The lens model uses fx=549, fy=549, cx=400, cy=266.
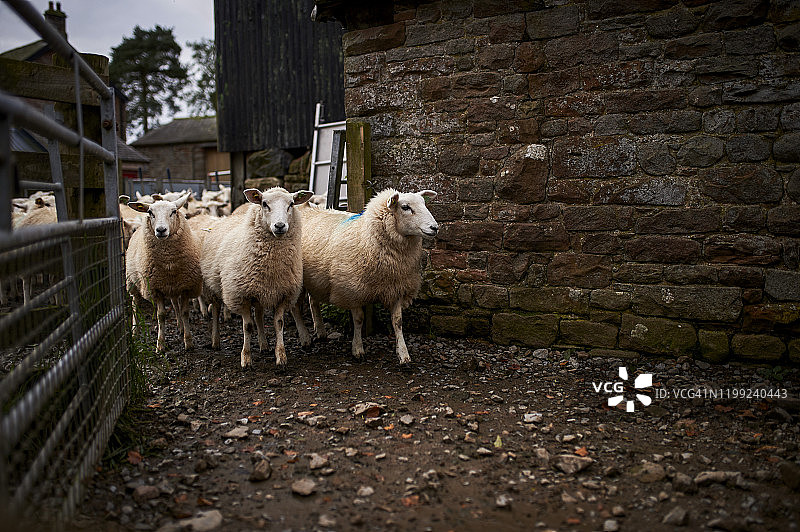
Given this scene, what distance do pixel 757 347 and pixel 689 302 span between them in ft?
1.93

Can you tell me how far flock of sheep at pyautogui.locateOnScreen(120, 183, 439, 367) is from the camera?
4891 millimetres

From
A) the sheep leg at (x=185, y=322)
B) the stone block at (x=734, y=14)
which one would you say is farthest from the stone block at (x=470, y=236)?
the sheep leg at (x=185, y=322)

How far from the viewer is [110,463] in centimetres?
300

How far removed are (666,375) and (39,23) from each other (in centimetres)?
466

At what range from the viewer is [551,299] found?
5.19 meters

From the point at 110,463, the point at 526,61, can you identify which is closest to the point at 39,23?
the point at 110,463

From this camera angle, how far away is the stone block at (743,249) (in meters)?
4.29

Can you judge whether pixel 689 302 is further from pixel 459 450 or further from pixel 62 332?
pixel 62 332

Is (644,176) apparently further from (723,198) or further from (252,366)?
(252,366)

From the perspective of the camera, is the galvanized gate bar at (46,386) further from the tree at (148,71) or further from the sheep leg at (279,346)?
the tree at (148,71)

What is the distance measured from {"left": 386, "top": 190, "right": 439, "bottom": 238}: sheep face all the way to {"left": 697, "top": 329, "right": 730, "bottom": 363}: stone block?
241 centimetres

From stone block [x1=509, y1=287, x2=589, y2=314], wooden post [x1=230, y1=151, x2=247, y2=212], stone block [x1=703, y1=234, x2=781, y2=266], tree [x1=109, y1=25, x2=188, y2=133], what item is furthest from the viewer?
tree [x1=109, y1=25, x2=188, y2=133]

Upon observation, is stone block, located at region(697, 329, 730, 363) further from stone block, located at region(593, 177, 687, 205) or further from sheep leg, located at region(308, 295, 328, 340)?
sheep leg, located at region(308, 295, 328, 340)

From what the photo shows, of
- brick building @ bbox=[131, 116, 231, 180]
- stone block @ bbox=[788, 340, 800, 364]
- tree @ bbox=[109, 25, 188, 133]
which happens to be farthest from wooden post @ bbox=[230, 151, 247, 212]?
tree @ bbox=[109, 25, 188, 133]
